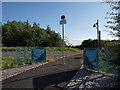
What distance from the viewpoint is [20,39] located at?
2853 cm

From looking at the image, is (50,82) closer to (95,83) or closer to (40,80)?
(40,80)

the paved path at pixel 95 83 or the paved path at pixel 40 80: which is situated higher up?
the paved path at pixel 95 83

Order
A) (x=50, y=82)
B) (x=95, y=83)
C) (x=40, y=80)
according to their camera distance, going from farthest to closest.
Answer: (x=40, y=80), (x=50, y=82), (x=95, y=83)

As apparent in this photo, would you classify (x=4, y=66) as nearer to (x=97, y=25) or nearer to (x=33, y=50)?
(x=33, y=50)

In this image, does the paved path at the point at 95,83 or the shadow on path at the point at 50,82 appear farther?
the shadow on path at the point at 50,82

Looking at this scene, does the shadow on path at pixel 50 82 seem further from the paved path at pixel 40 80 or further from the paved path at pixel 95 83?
the paved path at pixel 95 83

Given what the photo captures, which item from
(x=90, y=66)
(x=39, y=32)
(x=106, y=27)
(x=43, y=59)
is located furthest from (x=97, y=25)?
(x=39, y=32)

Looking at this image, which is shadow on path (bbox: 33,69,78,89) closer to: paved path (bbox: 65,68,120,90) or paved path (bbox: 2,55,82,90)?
paved path (bbox: 2,55,82,90)

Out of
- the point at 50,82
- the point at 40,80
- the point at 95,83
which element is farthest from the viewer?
the point at 40,80

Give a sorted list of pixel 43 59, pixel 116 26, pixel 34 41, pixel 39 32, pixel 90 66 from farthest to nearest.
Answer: pixel 39 32, pixel 34 41, pixel 43 59, pixel 90 66, pixel 116 26

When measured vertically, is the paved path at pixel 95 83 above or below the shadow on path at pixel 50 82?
above

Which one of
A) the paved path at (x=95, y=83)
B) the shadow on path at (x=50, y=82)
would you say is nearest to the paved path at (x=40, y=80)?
the shadow on path at (x=50, y=82)

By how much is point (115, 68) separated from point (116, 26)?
1.55m

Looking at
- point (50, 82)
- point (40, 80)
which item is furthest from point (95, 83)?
point (40, 80)
